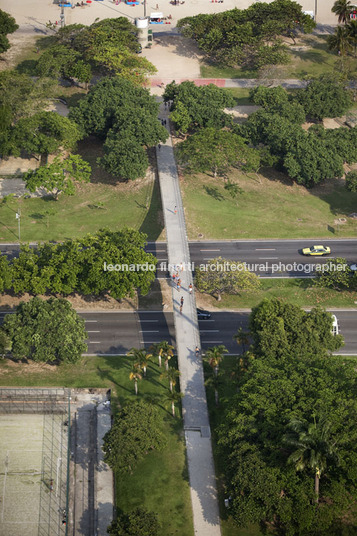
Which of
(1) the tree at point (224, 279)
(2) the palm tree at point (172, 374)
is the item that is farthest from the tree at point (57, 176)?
(2) the palm tree at point (172, 374)

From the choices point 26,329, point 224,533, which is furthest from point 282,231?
point 224,533

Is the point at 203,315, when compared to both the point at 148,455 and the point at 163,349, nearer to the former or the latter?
the point at 163,349

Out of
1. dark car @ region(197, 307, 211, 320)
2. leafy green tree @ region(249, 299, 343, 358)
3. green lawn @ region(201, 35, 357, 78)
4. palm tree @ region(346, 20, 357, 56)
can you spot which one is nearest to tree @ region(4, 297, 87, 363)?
dark car @ region(197, 307, 211, 320)

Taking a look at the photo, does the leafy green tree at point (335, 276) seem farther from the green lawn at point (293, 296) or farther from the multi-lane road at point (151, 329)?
the multi-lane road at point (151, 329)

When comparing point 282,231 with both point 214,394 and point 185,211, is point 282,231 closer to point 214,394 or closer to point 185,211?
point 185,211

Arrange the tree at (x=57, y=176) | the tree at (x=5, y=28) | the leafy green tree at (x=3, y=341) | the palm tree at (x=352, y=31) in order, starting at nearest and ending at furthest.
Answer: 1. the leafy green tree at (x=3, y=341)
2. the tree at (x=57, y=176)
3. the palm tree at (x=352, y=31)
4. the tree at (x=5, y=28)

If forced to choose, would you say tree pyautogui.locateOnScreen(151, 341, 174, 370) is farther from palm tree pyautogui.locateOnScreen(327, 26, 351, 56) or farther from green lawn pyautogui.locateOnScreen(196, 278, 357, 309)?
palm tree pyautogui.locateOnScreen(327, 26, 351, 56)
